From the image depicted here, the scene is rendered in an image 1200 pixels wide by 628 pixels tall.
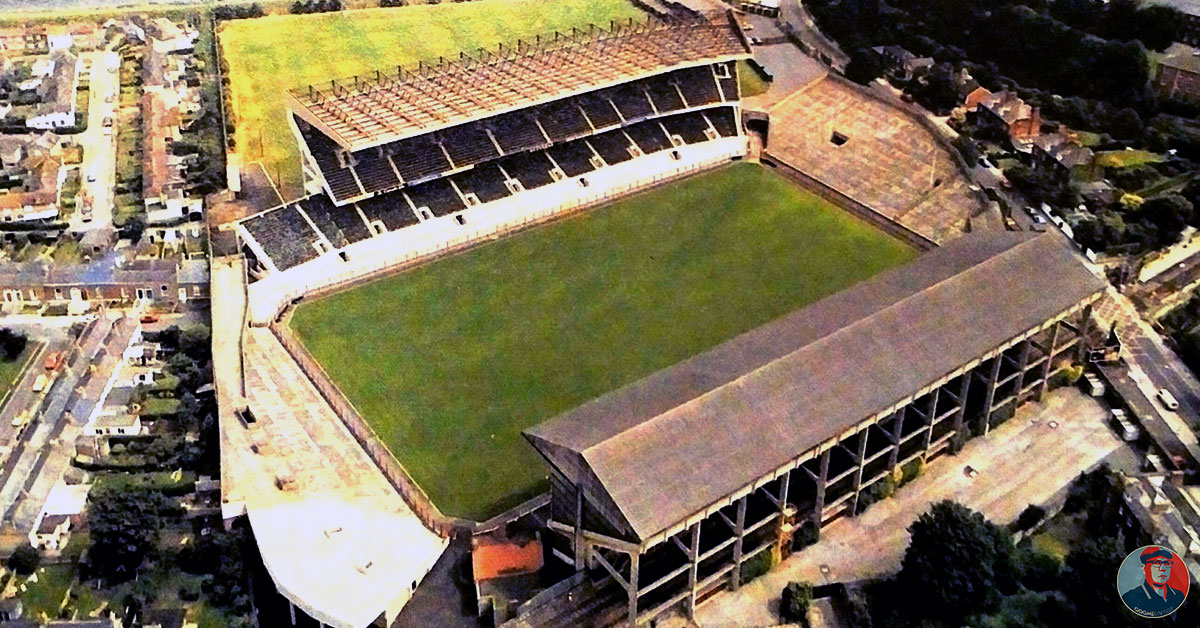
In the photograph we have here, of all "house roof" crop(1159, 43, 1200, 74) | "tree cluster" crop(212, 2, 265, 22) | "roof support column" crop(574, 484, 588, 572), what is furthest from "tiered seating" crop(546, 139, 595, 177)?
"tree cluster" crop(212, 2, 265, 22)

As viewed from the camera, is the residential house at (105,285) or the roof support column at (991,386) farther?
the residential house at (105,285)

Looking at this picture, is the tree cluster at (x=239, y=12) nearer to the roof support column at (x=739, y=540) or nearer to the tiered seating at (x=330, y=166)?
the tiered seating at (x=330, y=166)

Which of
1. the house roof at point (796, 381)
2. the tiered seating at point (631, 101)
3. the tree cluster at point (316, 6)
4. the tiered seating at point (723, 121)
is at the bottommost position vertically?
the tree cluster at point (316, 6)

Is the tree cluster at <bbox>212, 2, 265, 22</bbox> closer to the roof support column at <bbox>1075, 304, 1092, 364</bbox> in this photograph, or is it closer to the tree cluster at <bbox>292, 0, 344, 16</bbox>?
the tree cluster at <bbox>292, 0, 344, 16</bbox>

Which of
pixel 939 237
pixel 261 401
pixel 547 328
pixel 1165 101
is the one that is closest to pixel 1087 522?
pixel 939 237

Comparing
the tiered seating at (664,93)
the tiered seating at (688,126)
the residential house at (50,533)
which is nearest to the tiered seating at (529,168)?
the tiered seating at (664,93)

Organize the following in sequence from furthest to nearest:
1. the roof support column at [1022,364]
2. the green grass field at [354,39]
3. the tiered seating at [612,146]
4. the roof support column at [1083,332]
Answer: the green grass field at [354,39] < the tiered seating at [612,146] < the roof support column at [1083,332] < the roof support column at [1022,364]

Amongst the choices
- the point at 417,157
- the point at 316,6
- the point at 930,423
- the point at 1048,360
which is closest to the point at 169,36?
the point at 316,6
